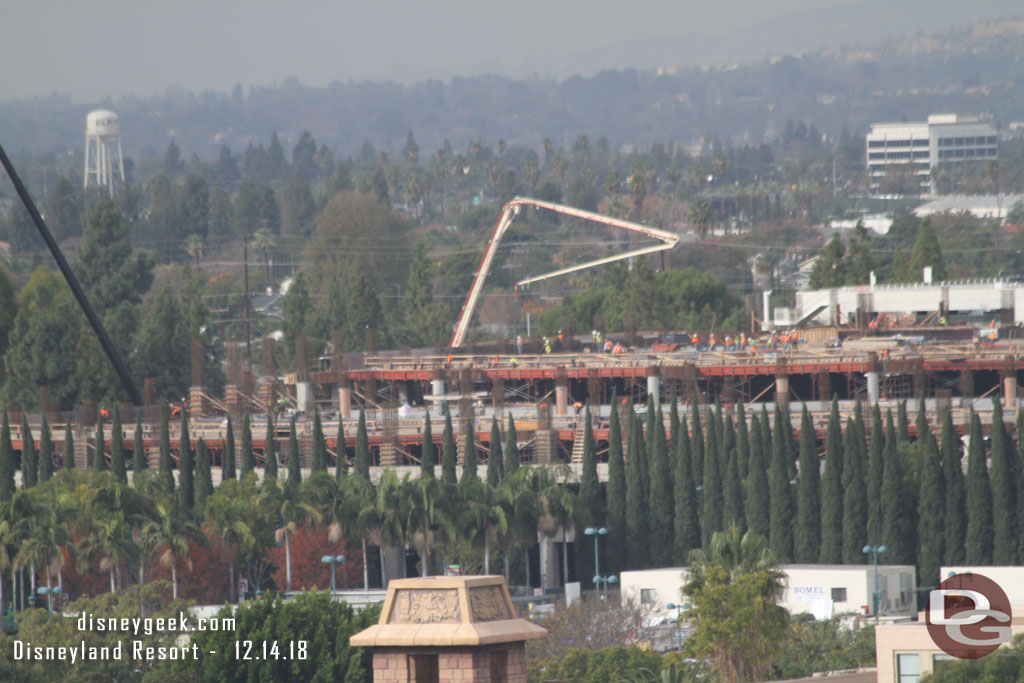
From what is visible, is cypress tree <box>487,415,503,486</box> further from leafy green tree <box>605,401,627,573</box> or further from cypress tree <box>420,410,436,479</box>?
leafy green tree <box>605,401,627,573</box>

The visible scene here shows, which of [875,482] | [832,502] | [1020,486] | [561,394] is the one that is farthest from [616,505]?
[561,394]

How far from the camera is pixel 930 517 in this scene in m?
80.3

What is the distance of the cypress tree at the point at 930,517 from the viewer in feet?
262

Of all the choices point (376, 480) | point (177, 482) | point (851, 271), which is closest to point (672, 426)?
point (376, 480)

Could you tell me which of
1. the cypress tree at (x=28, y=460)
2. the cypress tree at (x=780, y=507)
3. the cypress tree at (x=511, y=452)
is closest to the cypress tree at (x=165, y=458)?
the cypress tree at (x=28, y=460)

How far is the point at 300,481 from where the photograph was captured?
3354 inches

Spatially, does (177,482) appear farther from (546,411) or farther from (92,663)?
(92,663)

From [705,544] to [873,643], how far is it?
72.3ft

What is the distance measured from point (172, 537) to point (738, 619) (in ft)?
84.3

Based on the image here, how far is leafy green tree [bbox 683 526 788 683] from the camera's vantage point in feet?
188

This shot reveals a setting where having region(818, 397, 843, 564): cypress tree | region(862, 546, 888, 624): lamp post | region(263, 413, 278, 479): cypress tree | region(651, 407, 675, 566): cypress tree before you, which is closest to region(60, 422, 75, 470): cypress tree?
region(263, 413, 278, 479): cypress tree

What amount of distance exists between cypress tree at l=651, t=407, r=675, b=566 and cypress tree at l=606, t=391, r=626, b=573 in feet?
3.82

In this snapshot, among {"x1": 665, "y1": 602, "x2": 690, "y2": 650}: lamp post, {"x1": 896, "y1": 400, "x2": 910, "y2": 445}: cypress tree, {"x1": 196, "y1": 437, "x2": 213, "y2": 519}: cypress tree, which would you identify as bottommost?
{"x1": 665, "y1": 602, "x2": 690, "y2": 650}: lamp post

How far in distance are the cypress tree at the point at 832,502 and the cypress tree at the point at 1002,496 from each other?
18.0 feet
